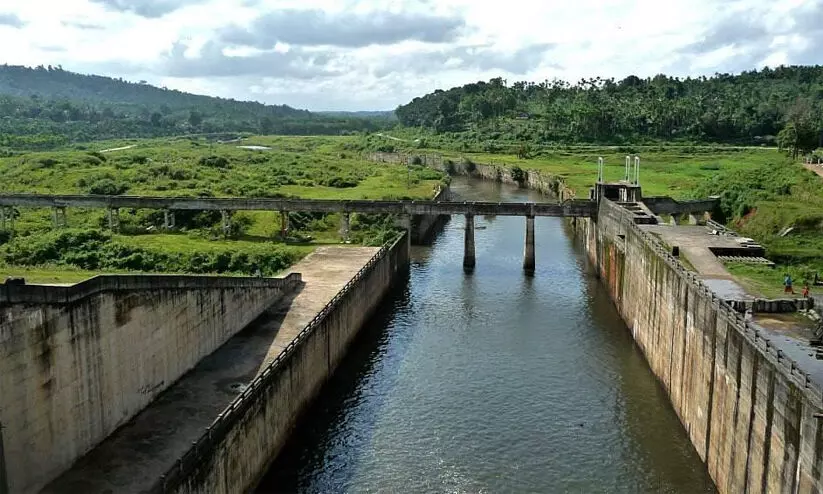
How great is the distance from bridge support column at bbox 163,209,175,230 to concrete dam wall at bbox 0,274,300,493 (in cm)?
4840

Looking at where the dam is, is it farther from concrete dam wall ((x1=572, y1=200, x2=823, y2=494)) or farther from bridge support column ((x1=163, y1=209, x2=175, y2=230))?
bridge support column ((x1=163, y1=209, x2=175, y2=230))

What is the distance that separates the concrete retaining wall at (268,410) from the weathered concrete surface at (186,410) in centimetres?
103

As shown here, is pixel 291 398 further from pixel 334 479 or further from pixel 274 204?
pixel 274 204

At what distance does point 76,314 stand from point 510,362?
30.6 meters

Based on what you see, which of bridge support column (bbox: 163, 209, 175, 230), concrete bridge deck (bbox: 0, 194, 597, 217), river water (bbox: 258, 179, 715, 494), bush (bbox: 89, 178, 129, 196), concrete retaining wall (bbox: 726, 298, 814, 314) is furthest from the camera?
bush (bbox: 89, 178, 129, 196)

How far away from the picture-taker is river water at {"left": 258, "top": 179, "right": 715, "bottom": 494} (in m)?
36.7

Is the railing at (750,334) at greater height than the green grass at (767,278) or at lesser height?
greater

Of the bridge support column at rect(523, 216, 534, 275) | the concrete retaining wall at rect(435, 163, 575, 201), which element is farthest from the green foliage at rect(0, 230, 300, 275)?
the concrete retaining wall at rect(435, 163, 575, 201)

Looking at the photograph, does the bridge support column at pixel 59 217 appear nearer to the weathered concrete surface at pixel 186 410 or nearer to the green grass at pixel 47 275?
the green grass at pixel 47 275

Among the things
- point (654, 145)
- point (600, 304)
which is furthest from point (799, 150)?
point (600, 304)

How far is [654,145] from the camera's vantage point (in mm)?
173125

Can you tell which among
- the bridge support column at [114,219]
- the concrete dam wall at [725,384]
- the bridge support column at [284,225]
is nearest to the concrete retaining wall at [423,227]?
the bridge support column at [284,225]

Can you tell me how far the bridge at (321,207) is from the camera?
78938mm

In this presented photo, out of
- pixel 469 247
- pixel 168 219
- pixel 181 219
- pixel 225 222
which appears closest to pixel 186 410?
pixel 469 247
